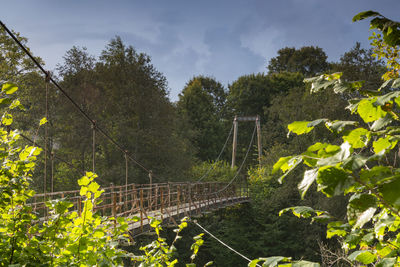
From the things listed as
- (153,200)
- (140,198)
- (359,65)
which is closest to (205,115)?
(359,65)

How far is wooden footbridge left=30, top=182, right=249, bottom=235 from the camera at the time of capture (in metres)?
5.63

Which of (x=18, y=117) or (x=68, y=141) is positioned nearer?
(x=18, y=117)

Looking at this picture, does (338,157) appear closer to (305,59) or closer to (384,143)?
(384,143)

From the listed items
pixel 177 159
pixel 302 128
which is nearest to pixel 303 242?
pixel 177 159

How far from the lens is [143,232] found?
20.1 feet

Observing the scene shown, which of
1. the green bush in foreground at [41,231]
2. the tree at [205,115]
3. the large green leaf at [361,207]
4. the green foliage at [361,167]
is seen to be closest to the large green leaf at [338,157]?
the green foliage at [361,167]

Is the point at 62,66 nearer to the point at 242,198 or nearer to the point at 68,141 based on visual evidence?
the point at 68,141

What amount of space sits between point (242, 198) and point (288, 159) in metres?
13.8

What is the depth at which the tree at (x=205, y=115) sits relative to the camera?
70.6 feet

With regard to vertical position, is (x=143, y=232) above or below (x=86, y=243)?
below

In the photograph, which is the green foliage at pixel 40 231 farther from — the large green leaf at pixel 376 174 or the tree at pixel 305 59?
the tree at pixel 305 59

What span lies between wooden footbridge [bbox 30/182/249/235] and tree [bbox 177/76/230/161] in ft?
16.7

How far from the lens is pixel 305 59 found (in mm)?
22781

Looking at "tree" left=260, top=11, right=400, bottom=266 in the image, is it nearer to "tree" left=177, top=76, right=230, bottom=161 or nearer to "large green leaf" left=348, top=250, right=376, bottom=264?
"large green leaf" left=348, top=250, right=376, bottom=264
